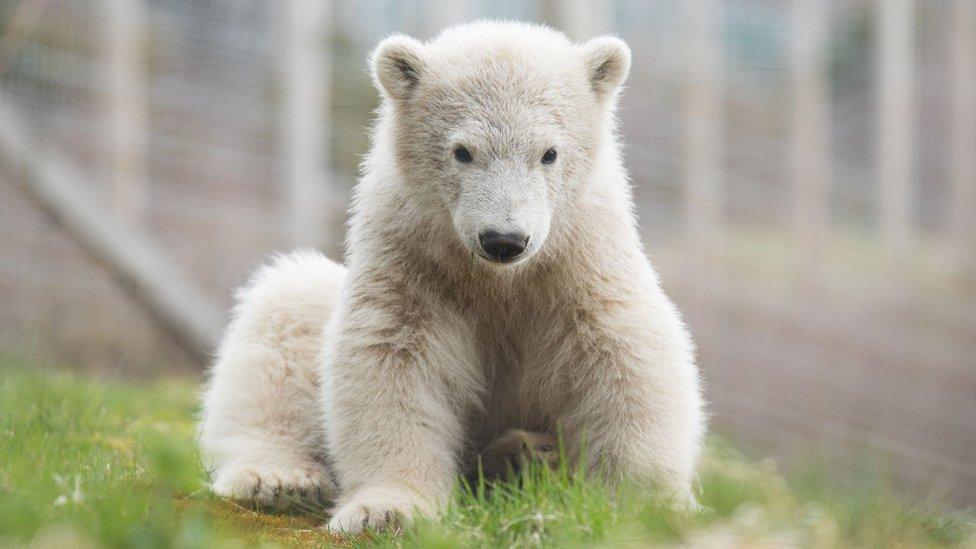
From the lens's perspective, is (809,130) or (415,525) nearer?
(415,525)

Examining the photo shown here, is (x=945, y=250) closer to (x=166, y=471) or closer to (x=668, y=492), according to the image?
(x=668, y=492)

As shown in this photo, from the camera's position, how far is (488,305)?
4.56m

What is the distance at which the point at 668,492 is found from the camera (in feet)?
14.1

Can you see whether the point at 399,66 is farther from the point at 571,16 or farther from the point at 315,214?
the point at 571,16

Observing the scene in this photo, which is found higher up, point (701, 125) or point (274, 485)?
point (701, 125)

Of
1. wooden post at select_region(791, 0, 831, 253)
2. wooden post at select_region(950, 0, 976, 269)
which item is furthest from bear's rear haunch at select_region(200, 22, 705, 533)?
wooden post at select_region(950, 0, 976, 269)

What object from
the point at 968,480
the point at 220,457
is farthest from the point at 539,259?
the point at 968,480

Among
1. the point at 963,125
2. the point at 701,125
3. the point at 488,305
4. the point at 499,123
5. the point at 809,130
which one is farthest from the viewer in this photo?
the point at 963,125

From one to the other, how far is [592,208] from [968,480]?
5057mm

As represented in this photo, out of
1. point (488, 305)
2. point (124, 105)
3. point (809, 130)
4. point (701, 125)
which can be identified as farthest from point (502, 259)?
point (809, 130)

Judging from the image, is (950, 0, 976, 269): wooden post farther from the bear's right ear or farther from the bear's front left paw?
the bear's front left paw

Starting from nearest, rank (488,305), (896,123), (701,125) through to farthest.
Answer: (488,305), (701,125), (896,123)

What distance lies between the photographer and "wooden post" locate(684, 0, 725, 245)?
Result: 10375 millimetres

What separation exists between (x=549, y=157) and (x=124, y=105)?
578cm
